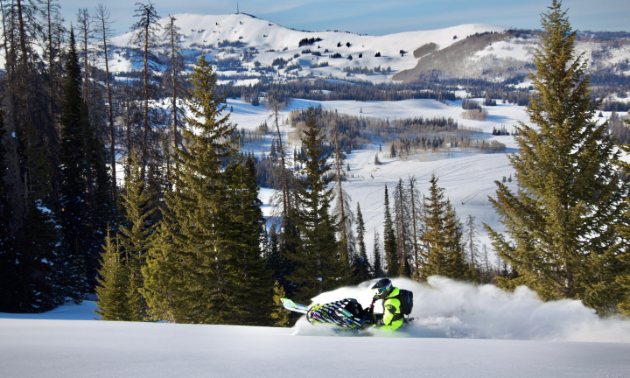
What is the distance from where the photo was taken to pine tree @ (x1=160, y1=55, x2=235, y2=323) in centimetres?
1552

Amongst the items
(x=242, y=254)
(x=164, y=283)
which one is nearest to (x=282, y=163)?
(x=242, y=254)

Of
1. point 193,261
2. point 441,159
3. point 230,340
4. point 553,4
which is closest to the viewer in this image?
point 230,340

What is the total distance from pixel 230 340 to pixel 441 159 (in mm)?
189046

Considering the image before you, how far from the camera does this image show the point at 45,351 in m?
3.20

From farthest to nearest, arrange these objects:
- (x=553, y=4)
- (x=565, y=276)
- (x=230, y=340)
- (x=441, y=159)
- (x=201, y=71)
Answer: (x=441, y=159), (x=201, y=71), (x=553, y=4), (x=565, y=276), (x=230, y=340)

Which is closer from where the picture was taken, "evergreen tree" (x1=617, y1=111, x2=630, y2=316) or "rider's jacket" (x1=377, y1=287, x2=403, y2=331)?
"rider's jacket" (x1=377, y1=287, x2=403, y2=331)

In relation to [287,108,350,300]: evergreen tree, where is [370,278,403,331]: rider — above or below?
above

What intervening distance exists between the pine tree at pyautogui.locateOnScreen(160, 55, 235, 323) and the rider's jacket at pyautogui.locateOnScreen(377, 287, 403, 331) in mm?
10405

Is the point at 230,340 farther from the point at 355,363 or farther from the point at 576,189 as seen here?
the point at 576,189

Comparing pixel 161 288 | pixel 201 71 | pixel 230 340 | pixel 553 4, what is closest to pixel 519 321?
pixel 230 340

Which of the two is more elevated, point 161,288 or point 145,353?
point 145,353

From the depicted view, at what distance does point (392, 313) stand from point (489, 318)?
8.50ft

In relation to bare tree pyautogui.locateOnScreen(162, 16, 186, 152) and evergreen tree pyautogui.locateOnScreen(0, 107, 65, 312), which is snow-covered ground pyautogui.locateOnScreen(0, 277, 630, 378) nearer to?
evergreen tree pyautogui.locateOnScreen(0, 107, 65, 312)

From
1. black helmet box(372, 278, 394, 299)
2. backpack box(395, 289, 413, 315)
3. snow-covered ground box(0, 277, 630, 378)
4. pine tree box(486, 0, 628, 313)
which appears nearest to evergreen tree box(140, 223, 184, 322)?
snow-covered ground box(0, 277, 630, 378)
